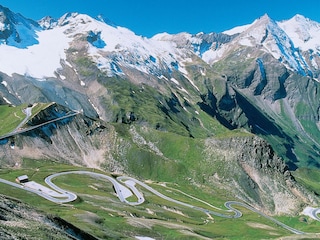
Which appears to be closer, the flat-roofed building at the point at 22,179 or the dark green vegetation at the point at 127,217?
the dark green vegetation at the point at 127,217

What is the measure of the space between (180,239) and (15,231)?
70.1 m

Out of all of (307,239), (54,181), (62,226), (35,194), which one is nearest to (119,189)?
(54,181)

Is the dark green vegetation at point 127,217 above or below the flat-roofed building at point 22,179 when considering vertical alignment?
below

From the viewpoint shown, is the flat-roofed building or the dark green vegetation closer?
the dark green vegetation

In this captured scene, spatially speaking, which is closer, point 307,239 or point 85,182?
point 307,239

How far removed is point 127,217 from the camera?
11438 centimetres

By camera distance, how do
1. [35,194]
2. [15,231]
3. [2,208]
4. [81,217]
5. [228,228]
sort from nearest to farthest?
[15,231] → [2,208] → [81,217] → [35,194] → [228,228]

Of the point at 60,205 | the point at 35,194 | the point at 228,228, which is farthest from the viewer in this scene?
the point at 228,228

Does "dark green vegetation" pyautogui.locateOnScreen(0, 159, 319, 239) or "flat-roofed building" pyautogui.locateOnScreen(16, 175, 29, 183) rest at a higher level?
"flat-roofed building" pyautogui.locateOnScreen(16, 175, 29, 183)

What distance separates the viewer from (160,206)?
556 ft

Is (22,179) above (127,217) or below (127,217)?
above

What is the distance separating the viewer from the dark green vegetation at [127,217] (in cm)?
9338

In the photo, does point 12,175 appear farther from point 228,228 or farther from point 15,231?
point 15,231

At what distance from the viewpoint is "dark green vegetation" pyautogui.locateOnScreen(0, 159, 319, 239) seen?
93375mm
